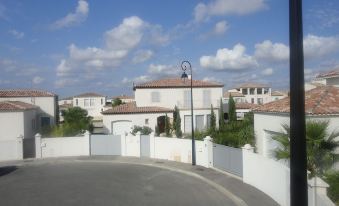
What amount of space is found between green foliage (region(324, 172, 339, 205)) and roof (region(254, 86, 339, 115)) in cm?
538

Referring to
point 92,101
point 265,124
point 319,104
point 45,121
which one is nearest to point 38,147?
point 45,121

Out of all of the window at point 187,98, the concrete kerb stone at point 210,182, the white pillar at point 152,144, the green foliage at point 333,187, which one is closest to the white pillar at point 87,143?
the concrete kerb stone at point 210,182

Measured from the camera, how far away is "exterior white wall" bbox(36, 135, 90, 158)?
28.2 meters

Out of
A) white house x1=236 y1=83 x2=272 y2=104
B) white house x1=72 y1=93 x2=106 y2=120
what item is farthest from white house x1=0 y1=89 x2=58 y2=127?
white house x1=236 y1=83 x2=272 y2=104

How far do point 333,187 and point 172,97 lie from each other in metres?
33.5

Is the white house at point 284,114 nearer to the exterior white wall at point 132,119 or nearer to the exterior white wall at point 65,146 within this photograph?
the exterior white wall at point 65,146

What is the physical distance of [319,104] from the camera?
17078 millimetres

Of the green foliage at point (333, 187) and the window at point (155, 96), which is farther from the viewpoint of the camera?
the window at point (155, 96)

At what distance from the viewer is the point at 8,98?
1610 inches

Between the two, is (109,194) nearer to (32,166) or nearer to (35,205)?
(35,205)

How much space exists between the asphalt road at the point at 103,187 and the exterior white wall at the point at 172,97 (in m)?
18.8

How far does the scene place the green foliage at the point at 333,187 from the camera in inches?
424

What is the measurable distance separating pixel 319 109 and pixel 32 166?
17.9m

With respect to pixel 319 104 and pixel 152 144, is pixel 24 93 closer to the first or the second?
pixel 152 144
